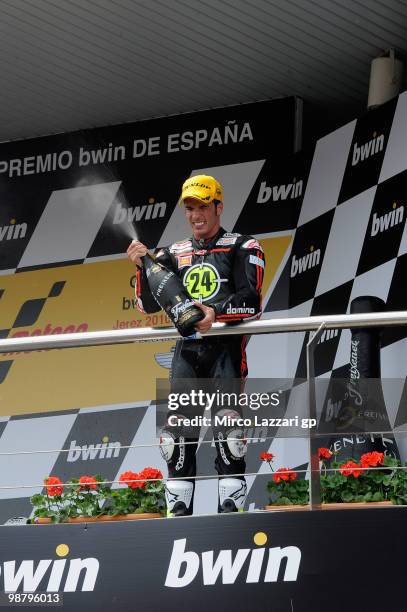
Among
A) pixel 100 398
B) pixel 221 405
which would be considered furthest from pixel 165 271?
pixel 100 398

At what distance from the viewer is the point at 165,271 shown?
15.1 feet

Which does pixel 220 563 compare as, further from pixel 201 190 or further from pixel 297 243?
pixel 297 243

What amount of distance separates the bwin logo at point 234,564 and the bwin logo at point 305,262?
145 inches

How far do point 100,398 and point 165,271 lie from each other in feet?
12.6

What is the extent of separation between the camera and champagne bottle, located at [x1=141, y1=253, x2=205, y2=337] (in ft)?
14.5

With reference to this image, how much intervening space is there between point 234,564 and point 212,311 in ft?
2.83

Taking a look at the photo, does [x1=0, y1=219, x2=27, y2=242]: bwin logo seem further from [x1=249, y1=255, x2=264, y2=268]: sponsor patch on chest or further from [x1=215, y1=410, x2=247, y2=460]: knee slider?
[x1=215, y1=410, x2=247, y2=460]: knee slider

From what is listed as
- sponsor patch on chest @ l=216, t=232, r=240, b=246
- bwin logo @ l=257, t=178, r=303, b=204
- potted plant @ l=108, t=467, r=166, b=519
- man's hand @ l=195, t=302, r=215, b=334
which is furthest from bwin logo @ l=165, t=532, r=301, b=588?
bwin logo @ l=257, t=178, r=303, b=204

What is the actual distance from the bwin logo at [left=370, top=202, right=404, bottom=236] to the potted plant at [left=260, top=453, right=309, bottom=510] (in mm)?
2866

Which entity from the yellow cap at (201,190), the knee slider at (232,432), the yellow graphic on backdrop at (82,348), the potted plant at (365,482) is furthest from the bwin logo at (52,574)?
the yellow graphic on backdrop at (82,348)

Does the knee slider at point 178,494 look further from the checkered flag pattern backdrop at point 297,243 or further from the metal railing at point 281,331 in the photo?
the checkered flag pattern backdrop at point 297,243

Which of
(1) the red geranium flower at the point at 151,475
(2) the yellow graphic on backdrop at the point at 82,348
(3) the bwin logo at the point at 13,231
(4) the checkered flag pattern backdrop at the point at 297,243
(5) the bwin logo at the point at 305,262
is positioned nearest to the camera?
(1) the red geranium flower at the point at 151,475

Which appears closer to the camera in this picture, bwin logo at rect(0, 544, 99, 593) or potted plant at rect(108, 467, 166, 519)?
bwin logo at rect(0, 544, 99, 593)

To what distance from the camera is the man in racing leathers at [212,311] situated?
436 centimetres
